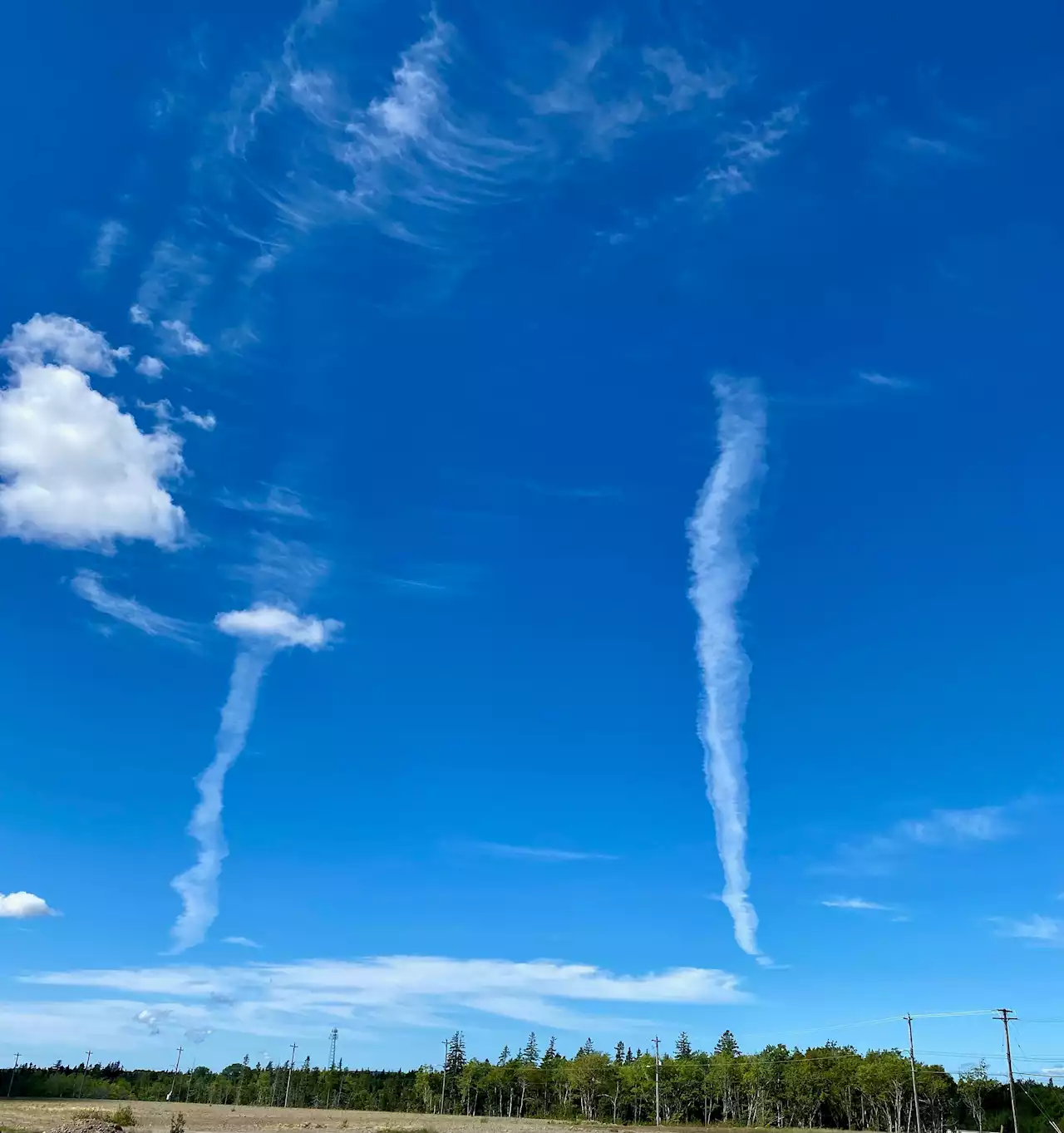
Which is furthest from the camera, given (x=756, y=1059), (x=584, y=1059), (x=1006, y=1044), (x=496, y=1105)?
(x=496, y=1105)

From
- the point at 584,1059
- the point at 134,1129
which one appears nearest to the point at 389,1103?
the point at 584,1059

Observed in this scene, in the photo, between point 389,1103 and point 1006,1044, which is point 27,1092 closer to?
point 389,1103

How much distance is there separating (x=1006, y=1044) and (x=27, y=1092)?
194 meters

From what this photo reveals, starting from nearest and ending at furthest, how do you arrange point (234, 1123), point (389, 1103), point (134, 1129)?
1. point (134, 1129)
2. point (234, 1123)
3. point (389, 1103)

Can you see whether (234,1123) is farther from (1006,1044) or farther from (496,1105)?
(496,1105)

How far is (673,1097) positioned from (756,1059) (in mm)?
15498

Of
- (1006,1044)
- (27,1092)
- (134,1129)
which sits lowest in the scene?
(27,1092)

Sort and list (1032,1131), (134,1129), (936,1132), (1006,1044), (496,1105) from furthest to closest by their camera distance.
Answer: (496,1105), (936,1132), (1032,1131), (1006,1044), (134,1129)

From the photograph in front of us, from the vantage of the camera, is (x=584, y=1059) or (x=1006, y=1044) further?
(x=584, y=1059)

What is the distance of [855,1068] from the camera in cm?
13625

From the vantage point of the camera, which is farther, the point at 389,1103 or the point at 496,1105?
the point at 389,1103

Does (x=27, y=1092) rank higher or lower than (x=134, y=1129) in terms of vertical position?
lower

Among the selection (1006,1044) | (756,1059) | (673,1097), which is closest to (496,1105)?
(673,1097)

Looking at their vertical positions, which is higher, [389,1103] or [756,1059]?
[756,1059]
